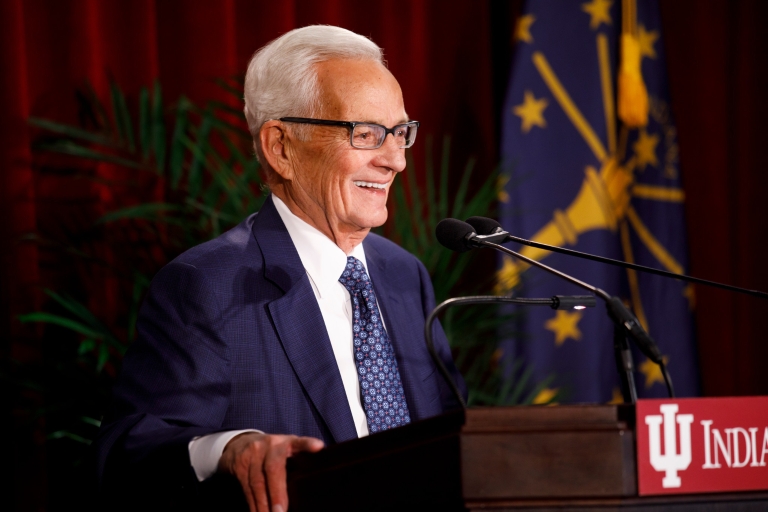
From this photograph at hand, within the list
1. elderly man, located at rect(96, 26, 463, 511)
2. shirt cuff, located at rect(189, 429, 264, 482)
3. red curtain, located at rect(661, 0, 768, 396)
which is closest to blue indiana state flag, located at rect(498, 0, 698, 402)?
red curtain, located at rect(661, 0, 768, 396)

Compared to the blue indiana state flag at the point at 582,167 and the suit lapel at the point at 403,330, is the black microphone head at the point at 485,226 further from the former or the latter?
the blue indiana state flag at the point at 582,167

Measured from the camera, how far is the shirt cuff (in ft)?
4.03

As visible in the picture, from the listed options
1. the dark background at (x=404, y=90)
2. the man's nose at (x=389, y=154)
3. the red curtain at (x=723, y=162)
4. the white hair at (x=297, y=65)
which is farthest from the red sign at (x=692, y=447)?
the red curtain at (x=723, y=162)

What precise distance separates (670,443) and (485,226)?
620 mm

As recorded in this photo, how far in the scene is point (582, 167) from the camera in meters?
3.32

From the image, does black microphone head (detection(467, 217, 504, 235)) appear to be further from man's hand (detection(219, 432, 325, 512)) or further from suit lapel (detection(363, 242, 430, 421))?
man's hand (detection(219, 432, 325, 512))

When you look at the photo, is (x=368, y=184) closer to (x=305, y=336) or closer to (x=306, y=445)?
(x=305, y=336)

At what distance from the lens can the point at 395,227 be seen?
265cm

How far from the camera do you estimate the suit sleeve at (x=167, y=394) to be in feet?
4.31

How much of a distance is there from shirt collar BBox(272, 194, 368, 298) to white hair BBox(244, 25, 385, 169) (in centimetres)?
17

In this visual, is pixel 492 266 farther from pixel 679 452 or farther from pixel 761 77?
pixel 679 452

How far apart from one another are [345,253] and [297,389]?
356 mm

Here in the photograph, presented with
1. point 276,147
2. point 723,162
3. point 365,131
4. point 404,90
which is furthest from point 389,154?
point 723,162

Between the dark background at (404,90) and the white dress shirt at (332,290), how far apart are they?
1.06m
